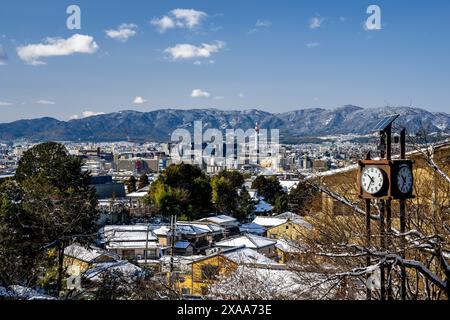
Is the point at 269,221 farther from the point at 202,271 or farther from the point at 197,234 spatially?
the point at 202,271

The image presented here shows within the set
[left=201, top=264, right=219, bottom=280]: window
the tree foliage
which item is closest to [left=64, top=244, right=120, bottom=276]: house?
the tree foliage

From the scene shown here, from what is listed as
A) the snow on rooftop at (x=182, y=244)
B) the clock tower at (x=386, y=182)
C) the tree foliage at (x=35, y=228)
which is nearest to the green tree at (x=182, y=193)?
the snow on rooftop at (x=182, y=244)

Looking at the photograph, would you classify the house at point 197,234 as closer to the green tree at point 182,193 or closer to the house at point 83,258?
the green tree at point 182,193

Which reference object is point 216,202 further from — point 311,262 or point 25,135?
point 25,135

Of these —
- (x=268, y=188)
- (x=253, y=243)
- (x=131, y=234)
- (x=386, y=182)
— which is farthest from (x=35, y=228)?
(x=268, y=188)

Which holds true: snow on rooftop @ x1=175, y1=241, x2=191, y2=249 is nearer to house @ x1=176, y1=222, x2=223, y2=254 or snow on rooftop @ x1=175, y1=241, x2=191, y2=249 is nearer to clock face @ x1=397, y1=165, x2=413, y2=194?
house @ x1=176, y1=222, x2=223, y2=254

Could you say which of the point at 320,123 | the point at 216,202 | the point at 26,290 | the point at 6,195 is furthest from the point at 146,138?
the point at 26,290
